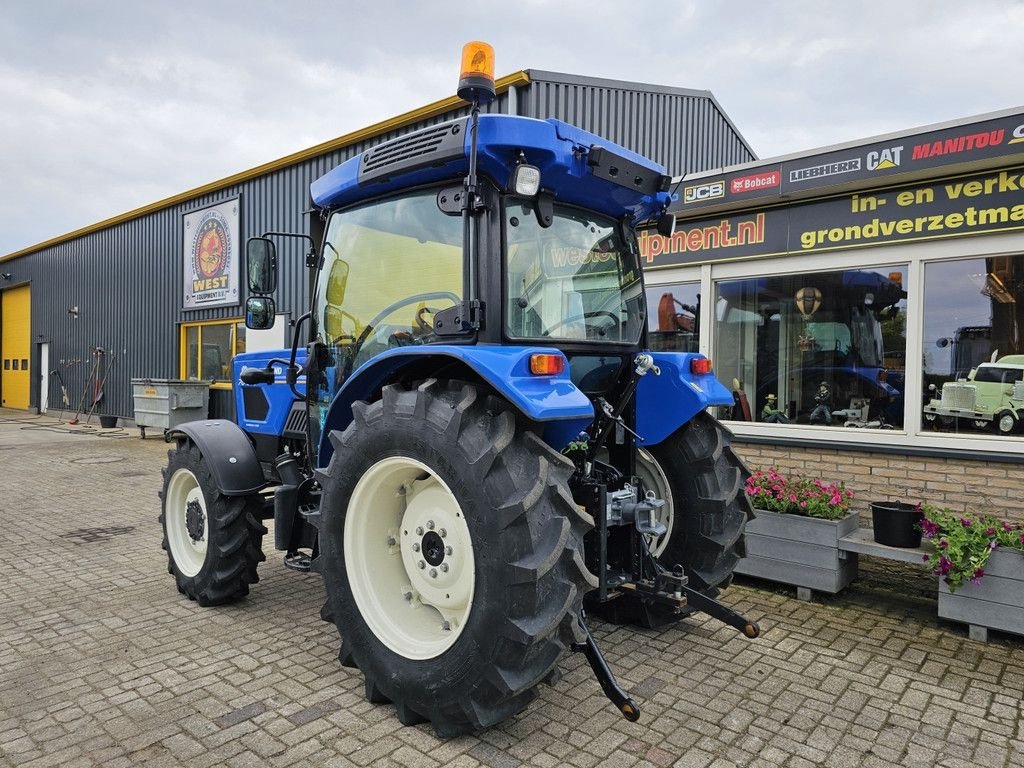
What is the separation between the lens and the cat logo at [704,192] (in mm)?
6094

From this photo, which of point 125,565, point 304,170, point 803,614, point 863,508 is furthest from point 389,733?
point 304,170

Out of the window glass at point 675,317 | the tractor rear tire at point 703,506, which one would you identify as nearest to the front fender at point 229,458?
the tractor rear tire at point 703,506

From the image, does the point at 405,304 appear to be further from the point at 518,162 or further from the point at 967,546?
the point at 967,546

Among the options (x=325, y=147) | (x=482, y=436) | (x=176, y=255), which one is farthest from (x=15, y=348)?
(x=482, y=436)

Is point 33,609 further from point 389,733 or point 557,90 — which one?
point 557,90

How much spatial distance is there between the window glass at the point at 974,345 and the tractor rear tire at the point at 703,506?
2.42 meters

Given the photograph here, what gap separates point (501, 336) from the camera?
2.96 meters

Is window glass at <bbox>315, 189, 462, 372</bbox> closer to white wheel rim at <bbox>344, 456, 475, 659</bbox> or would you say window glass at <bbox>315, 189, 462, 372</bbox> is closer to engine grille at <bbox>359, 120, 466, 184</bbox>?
engine grille at <bbox>359, 120, 466, 184</bbox>

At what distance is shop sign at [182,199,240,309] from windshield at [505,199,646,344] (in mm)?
11838

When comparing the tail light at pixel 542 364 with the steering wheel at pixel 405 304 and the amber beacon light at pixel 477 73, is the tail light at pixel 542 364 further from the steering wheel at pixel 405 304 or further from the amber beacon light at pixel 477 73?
the amber beacon light at pixel 477 73

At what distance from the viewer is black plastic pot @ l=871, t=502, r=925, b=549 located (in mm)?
4305

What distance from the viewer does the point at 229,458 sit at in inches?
165

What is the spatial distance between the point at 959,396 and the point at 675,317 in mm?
2501

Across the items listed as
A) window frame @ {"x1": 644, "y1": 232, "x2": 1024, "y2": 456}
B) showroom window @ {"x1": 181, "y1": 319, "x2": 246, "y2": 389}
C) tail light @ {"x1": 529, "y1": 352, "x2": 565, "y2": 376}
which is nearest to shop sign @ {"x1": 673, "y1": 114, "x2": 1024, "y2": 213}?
window frame @ {"x1": 644, "y1": 232, "x2": 1024, "y2": 456}
